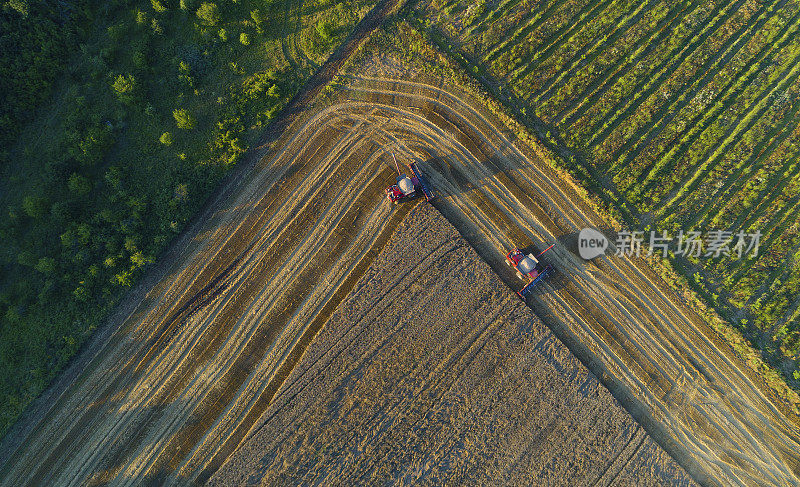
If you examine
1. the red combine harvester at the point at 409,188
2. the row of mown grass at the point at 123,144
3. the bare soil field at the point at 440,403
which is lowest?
the bare soil field at the point at 440,403

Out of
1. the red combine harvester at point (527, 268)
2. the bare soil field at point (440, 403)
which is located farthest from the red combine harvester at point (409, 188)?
the red combine harvester at point (527, 268)

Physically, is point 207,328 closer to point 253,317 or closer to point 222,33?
point 253,317

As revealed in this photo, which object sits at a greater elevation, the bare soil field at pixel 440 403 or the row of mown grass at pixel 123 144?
the row of mown grass at pixel 123 144

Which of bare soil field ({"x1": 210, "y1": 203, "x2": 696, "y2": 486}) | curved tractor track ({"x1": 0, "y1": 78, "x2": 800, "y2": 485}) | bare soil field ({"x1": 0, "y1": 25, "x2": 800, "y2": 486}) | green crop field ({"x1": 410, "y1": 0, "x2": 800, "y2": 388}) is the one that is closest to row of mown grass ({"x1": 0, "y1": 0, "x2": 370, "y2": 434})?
bare soil field ({"x1": 0, "y1": 25, "x2": 800, "y2": 486})

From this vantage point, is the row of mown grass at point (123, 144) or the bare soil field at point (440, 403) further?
the row of mown grass at point (123, 144)

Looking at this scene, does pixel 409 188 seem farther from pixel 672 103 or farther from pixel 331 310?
pixel 672 103

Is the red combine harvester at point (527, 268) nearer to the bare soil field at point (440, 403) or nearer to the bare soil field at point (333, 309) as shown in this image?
the bare soil field at point (333, 309)

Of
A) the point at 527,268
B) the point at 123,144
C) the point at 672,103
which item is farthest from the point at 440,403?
the point at 123,144
